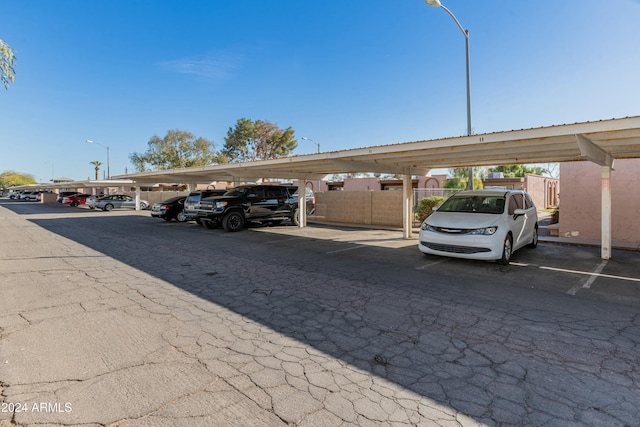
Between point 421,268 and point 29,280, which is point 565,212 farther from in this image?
point 29,280

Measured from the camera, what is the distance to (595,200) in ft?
36.9

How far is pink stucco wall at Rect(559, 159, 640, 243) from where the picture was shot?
10.5m

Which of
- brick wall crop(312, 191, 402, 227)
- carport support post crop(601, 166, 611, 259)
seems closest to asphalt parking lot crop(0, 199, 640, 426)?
carport support post crop(601, 166, 611, 259)

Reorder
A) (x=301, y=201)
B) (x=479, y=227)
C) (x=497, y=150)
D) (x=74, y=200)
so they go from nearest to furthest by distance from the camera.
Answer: (x=479, y=227) → (x=497, y=150) → (x=301, y=201) → (x=74, y=200)

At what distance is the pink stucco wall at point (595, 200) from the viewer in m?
10.5

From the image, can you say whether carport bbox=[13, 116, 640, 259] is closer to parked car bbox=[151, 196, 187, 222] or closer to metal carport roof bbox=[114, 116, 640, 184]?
metal carport roof bbox=[114, 116, 640, 184]

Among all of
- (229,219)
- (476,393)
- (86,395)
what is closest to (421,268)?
(476,393)

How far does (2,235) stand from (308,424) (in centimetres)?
1592

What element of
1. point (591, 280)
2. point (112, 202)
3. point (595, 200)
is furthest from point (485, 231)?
point (112, 202)

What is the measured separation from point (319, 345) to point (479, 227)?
→ 513cm

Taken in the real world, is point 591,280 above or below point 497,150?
below

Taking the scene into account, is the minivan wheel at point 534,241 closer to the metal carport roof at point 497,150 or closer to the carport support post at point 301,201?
the metal carport roof at point 497,150

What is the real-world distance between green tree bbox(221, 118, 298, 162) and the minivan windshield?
130 feet

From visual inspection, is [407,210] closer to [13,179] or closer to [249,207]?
[249,207]
